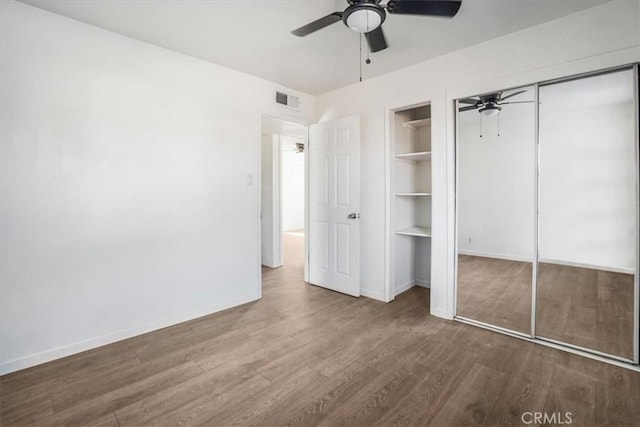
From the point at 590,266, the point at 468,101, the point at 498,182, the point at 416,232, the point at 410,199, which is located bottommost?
the point at 590,266

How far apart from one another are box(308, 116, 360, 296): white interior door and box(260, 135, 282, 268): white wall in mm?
1199

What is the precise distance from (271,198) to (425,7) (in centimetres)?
387

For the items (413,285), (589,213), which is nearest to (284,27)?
(589,213)

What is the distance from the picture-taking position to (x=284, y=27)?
8.27 ft

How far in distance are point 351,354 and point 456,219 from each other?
165cm

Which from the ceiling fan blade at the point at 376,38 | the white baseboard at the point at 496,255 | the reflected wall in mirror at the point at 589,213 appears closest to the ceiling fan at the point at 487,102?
the reflected wall in mirror at the point at 589,213

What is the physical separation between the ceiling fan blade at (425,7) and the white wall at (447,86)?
1098 millimetres

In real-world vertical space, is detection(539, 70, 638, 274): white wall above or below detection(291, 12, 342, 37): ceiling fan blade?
below

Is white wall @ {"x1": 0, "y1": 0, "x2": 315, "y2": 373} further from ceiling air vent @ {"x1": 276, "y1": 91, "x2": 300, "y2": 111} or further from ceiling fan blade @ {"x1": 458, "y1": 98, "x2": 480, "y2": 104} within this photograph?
ceiling fan blade @ {"x1": 458, "y1": 98, "x2": 480, "y2": 104}

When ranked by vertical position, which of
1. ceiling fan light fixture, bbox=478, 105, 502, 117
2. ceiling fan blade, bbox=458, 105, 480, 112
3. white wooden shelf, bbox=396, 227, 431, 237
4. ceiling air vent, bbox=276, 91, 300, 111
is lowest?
white wooden shelf, bbox=396, 227, 431, 237

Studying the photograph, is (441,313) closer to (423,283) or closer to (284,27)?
(423,283)

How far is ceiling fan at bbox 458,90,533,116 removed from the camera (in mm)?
2732

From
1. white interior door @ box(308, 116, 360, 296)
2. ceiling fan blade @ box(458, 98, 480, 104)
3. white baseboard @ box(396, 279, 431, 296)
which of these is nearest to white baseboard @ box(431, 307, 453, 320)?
white baseboard @ box(396, 279, 431, 296)

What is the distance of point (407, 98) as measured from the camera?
3320mm
